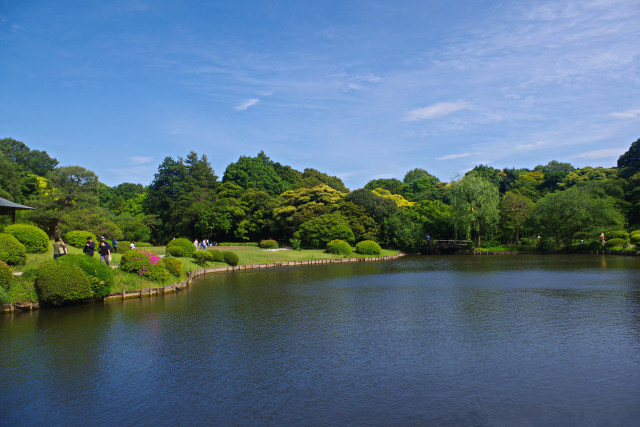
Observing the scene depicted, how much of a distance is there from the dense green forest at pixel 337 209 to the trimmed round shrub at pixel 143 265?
16419 millimetres

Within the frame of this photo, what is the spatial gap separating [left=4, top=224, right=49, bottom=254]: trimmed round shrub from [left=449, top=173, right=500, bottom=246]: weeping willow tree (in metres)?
45.8

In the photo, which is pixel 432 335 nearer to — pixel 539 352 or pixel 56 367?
pixel 539 352

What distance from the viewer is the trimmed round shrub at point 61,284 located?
19578 millimetres

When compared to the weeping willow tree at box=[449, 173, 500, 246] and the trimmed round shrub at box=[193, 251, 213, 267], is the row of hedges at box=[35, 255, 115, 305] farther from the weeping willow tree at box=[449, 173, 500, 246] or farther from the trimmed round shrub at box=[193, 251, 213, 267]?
the weeping willow tree at box=[449, 173, 500, 246]

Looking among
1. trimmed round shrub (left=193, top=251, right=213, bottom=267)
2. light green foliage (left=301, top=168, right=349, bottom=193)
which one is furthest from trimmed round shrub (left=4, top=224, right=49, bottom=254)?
light green foliage (left=301, top=168, right=349, bottom=193)

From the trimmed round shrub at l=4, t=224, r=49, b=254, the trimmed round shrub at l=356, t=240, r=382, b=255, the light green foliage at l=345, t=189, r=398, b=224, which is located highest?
the light green foliage at l=345, t=189, r=398, b=224

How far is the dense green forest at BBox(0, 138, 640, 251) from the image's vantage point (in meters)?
52.8

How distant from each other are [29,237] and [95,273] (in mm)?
6223

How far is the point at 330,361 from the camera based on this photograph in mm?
12438

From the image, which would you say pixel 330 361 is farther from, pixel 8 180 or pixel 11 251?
pixel 8 180

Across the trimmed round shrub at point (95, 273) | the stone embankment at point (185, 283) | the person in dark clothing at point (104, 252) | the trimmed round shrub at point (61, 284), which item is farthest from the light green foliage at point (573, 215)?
the trimmed round shrub at point (61, 284)

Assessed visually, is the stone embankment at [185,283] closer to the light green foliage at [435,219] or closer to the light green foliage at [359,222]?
the light green foliage at [359,222]

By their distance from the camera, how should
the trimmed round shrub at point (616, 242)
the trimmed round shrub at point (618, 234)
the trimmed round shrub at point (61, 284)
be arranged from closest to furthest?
the trimmed round shrub at point (61, 284), the trimmed round shrub at point (616, 242), the trimmed round shrub at point (618, 234)

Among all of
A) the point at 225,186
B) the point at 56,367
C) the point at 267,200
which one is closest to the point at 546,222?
the point at 267,200
